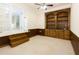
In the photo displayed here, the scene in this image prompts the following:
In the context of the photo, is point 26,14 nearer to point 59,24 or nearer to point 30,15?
point 30,15

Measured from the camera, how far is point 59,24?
403 centimetres

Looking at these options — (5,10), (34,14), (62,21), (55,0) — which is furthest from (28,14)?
(62,21)

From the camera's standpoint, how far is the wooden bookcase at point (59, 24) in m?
3.90

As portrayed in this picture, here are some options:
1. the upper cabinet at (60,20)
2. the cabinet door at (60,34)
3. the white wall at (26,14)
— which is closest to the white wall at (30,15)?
the white wall at (26,14)

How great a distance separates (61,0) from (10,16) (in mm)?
1223

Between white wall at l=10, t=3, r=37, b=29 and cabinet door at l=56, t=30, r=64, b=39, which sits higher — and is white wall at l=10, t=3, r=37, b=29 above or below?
above

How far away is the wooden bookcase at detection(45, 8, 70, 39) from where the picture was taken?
390cm

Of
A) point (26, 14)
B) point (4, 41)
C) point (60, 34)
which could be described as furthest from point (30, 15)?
point (60, 34)

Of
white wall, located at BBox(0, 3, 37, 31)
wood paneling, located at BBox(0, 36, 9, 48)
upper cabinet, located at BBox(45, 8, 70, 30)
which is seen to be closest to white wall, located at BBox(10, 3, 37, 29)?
white wall, located at BBox(0, 3, 37, 31)

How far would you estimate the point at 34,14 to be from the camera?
7.73 feet

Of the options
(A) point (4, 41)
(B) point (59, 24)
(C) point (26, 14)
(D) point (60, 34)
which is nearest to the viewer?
(C) point (26, 14)

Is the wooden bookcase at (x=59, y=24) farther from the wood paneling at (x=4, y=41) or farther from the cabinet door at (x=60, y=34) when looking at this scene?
the wood paneling at (x=4, y=41)

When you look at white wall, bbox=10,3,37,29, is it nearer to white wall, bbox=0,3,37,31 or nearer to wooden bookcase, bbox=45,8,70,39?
white wall, bbox=0,3,37,31

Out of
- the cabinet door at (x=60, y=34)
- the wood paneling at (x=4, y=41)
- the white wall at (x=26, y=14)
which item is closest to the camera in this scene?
the white wall at (x=26, y=14)
